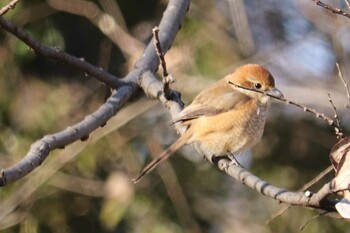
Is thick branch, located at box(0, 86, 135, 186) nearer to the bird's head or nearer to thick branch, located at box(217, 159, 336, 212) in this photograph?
thick branch, located at box(217, 159, 336, 212)

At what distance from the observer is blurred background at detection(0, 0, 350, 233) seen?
5.90 meters

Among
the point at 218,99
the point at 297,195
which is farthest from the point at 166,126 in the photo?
the point at 297,195

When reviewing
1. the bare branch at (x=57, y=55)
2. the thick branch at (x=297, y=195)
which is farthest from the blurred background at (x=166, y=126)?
the thick branch at (x=297, y=195)

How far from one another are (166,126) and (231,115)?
254cm

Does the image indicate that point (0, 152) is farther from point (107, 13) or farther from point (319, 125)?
point (319, 125)

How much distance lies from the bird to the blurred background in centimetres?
195

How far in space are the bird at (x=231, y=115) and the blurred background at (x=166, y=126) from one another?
6.41ft

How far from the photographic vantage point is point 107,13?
6.39 m

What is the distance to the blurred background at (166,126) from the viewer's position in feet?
19.4

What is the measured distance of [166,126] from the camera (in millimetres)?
6262

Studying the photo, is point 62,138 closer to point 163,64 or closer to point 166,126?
point 163,64

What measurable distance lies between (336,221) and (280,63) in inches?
46.7

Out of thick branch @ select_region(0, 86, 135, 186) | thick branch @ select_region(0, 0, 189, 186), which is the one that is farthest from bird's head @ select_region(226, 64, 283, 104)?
thick branch @ select_region(0, 86, 135, 186)

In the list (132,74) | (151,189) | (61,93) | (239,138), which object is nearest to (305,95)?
(151,189)
